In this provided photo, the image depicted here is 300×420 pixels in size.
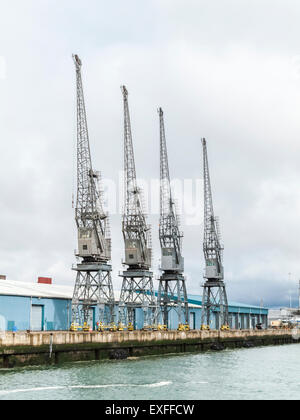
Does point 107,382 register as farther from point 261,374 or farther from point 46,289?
point 46,289

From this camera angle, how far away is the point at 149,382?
1727 inches

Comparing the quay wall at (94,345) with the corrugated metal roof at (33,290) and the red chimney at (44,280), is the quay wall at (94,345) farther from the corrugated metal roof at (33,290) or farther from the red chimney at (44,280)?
the red chimney at (44,280)

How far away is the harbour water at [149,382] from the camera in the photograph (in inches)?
1500

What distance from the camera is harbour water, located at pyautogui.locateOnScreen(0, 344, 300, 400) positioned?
1500 inches

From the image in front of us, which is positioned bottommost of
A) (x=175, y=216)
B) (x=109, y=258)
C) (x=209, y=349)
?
(x=209, y=349)

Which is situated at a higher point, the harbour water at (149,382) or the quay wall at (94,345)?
the quay wall at (94,345)

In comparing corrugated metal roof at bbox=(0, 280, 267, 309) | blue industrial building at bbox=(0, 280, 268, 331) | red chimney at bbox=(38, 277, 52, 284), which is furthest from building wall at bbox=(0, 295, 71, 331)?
red chimney at bbox=(38, 277, 52, 284)

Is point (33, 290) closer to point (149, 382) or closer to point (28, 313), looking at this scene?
point (28, 313)

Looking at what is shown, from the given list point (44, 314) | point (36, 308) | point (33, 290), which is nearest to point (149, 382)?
point (36, 308)

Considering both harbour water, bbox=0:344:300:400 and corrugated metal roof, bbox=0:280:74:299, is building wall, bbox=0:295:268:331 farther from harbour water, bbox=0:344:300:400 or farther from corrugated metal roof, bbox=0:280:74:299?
harbour water, bbox=0:344:300:400

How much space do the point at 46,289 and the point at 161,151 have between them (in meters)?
39.0

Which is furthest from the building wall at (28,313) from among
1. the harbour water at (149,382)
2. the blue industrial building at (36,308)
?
the harbour water at (149,382)

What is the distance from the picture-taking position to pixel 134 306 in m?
98.1
